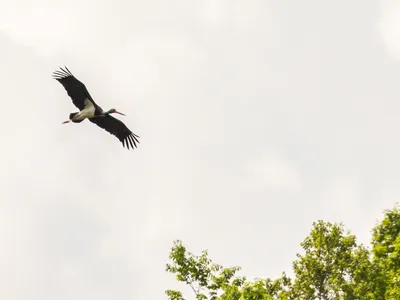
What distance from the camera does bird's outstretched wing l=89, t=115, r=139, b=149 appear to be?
32125 millimetres

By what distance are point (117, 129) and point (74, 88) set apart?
3.37 meters

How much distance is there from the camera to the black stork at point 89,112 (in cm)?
2939

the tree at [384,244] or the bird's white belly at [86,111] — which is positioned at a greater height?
the tree at [384,244]

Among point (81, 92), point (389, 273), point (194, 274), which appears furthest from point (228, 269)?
point (81, 92)

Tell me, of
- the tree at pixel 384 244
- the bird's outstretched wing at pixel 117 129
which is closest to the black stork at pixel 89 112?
the bird's outstretched wing at pixel 117 129

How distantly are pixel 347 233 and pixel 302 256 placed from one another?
253cm

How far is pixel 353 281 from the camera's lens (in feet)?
119

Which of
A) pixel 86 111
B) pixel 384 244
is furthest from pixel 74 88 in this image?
pixel 384 244

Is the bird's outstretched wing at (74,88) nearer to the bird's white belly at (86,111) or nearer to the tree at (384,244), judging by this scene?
the bird's white belly at (86,111)

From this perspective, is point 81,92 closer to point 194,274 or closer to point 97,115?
point 97,115

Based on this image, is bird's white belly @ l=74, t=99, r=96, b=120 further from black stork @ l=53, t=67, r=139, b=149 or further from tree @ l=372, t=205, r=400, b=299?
tree @ l=372, t=205, r=400, b=299

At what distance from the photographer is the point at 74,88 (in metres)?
29.6

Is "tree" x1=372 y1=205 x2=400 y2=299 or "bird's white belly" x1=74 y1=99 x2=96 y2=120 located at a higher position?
"tree" x1=372 y1=205 x2=400 y2=299

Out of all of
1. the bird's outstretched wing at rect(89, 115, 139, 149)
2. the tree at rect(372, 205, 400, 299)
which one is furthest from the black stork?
the tree at rect(372, 205, 400, 299)
